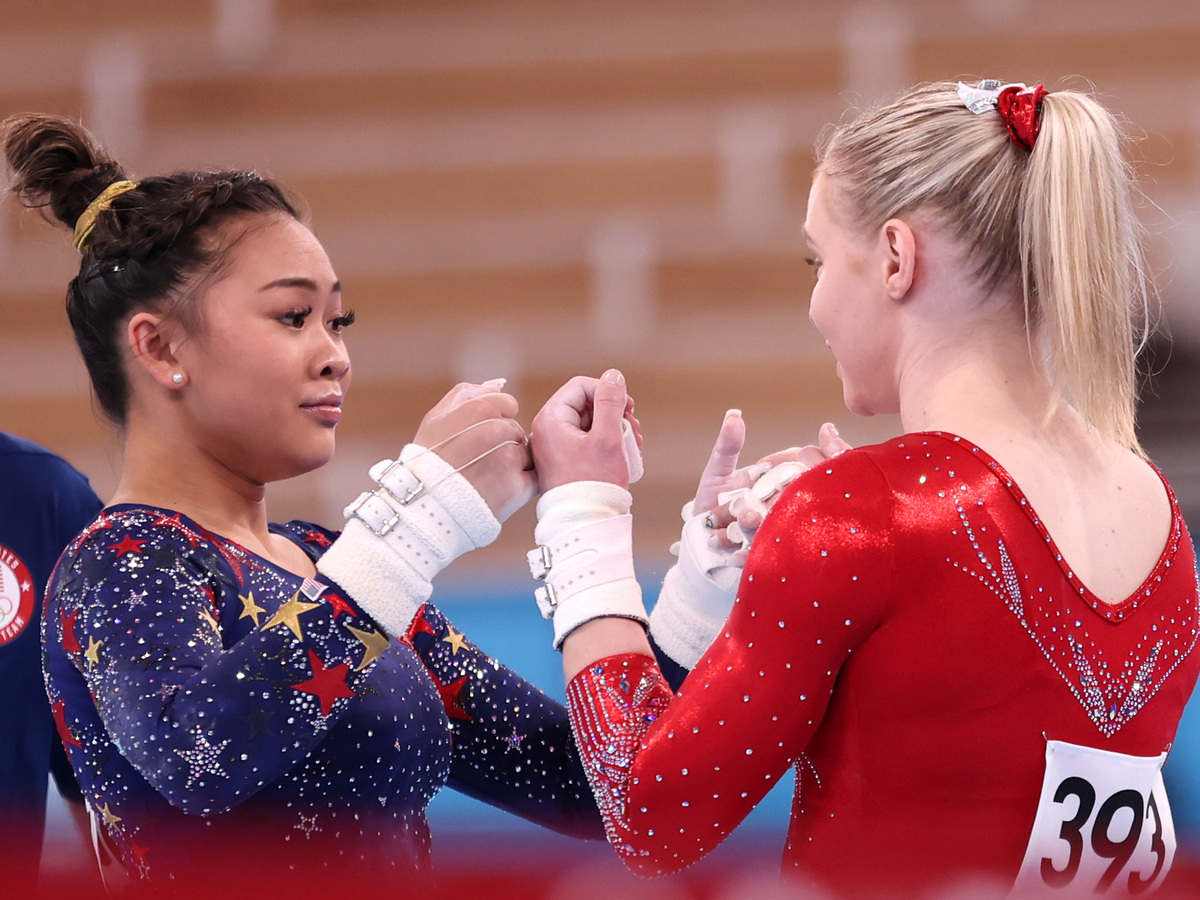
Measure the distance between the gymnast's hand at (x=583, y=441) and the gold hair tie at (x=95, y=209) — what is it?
0.51m

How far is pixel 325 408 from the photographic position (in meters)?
1.37

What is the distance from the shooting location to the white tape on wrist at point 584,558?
46.8 inches

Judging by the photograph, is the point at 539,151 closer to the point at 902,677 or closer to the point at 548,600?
the point at 548,600

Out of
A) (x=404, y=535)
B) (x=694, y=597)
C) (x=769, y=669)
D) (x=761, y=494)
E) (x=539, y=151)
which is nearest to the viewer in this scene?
(x=769, y=669)

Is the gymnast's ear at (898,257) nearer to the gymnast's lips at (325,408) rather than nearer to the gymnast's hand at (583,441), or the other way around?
the gymnast's hand at (583,441)

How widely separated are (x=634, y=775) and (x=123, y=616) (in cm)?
46

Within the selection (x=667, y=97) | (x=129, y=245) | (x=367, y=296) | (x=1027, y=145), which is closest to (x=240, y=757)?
(x=129, y=245)

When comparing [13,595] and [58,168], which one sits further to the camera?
[13,595]

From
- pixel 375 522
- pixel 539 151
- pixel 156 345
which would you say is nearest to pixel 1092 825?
pixel 375 522

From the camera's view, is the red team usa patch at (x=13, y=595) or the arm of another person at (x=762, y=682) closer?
the arm of another person at (x=762, y=682)

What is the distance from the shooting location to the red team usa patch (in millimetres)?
1581

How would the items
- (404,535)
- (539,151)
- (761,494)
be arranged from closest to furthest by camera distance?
(404,535), (761,494), (539,151)

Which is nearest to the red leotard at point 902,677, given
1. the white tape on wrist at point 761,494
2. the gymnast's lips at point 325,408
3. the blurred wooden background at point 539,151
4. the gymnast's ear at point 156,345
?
the white tape on wrist at point 761,494

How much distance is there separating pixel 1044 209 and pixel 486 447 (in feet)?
1.78
